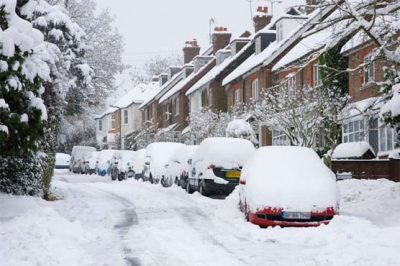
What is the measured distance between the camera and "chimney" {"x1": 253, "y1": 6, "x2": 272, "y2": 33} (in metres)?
42.5

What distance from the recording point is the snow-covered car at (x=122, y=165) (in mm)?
33750

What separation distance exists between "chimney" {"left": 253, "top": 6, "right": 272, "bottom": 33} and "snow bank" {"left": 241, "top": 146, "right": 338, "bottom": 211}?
3022 cm

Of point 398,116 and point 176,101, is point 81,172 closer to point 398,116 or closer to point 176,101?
point 176,101

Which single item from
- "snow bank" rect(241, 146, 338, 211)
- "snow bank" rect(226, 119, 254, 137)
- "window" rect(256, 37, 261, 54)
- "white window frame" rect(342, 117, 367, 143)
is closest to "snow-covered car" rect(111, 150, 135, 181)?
"snow bank" rect(226, 119, 254, 137)

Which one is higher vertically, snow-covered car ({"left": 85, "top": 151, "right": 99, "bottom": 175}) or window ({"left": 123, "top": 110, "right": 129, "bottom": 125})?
window ({"left": 123, "top": 110, "right": 129, "bottom": 125})

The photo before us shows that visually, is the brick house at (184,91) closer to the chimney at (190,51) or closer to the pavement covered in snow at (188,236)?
the chimney at (190,51)

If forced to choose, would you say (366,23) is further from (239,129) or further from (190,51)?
(190,51)

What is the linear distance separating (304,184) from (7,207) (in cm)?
667

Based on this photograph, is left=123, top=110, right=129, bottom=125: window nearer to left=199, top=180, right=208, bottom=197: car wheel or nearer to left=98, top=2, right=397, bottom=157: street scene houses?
left=98, top=2, right=397, bottom=157: street scene houses

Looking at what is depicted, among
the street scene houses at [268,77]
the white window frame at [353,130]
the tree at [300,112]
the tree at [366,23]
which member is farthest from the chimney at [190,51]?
the tree at [366,23]

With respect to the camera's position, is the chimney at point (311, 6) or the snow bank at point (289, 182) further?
the chimney at point (311, 6)

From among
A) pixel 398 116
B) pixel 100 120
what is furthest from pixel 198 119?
pixel 100 120

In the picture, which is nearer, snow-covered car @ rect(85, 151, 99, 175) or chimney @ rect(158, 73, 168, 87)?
snow-covered car @ rect(85, 151, 99, 175)

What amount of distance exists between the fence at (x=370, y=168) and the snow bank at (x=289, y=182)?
30.7ft
